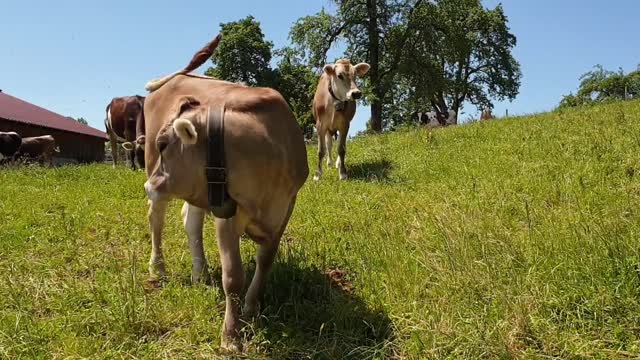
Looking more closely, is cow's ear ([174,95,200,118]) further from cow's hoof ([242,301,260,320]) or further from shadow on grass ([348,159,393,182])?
shadow on grass ([348,159,393,182])

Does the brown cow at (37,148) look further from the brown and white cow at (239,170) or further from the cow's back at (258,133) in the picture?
the brown and white cow at (239,170)

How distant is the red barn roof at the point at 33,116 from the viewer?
3429cm

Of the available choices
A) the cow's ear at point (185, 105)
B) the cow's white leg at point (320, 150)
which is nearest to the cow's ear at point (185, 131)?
the cow's ear at point (185, 105)

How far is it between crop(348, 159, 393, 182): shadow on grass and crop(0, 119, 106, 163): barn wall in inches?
1100

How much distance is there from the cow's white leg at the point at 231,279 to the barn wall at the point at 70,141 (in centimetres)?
3312

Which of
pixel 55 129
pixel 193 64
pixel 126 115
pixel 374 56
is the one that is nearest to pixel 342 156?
pixel 193 64

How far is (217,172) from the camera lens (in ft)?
11.4

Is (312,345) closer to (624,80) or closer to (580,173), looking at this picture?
(580,173)

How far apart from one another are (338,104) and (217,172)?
7.54m

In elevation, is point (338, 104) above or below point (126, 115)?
below

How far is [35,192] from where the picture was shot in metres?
8.87

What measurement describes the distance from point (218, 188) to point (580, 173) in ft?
17.6

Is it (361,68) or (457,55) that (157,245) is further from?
(457,55)

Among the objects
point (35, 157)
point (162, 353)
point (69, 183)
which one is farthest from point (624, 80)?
point (162, 353)
